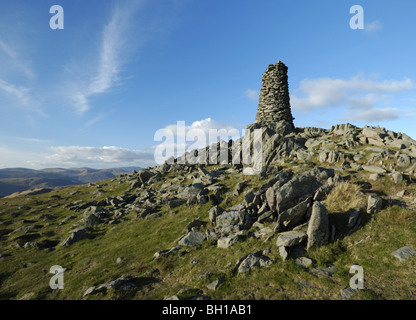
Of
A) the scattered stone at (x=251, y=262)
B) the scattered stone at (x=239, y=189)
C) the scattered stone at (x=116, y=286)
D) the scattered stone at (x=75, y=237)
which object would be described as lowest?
the scattered stone at (x=75, y=237)

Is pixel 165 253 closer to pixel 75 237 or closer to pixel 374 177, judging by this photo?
pixel 75 237

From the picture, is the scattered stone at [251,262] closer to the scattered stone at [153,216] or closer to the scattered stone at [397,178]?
the scattered stone at [397,178]

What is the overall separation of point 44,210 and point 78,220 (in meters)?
15.3

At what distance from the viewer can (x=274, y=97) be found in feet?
140

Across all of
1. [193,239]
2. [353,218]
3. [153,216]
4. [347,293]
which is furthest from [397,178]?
[153,216]

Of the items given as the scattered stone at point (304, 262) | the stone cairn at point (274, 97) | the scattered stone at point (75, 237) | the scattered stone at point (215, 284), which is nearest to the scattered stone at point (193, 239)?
the scattered stone at point (215, 284)

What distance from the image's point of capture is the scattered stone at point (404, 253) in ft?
36.3

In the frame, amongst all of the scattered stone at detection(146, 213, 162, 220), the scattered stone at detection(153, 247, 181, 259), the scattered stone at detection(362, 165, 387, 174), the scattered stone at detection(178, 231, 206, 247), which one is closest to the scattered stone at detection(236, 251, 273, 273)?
the scattered stone at detection(178, 231, 206, 247)

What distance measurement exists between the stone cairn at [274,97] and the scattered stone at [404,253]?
31.8 meters

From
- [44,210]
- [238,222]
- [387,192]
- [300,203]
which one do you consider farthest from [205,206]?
[44,210]

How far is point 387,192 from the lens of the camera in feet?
54.0
